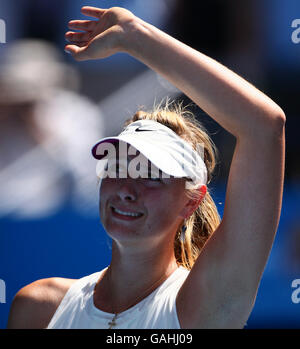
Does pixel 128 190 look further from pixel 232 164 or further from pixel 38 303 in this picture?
pixel 38 303

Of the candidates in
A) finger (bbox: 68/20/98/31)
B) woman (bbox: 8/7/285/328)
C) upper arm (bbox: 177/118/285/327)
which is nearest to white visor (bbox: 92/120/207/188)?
woman (bbox: 8/7/285/328)

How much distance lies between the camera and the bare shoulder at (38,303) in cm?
107

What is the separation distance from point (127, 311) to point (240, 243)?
11.1 inches

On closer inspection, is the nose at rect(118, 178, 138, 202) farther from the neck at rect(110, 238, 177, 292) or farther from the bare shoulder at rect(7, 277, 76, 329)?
the bare shoulder at rect(7, 277, 76, 329)

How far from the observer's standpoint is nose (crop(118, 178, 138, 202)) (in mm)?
926

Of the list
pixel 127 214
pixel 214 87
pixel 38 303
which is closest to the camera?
A: pixel 214 87

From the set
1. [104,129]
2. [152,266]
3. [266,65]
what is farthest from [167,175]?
[266,65]

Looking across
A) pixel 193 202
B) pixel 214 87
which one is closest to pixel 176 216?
pixel 193 202

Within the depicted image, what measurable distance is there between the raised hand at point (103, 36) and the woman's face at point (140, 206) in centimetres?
26

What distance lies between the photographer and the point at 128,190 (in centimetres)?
93

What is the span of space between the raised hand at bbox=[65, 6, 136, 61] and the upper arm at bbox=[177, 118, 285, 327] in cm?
29

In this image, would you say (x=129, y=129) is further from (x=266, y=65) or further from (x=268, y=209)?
(x=266, y=65)

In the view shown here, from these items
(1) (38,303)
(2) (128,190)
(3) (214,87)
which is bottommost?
(1) (38,303)

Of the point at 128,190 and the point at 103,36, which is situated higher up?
the point at 103,36
